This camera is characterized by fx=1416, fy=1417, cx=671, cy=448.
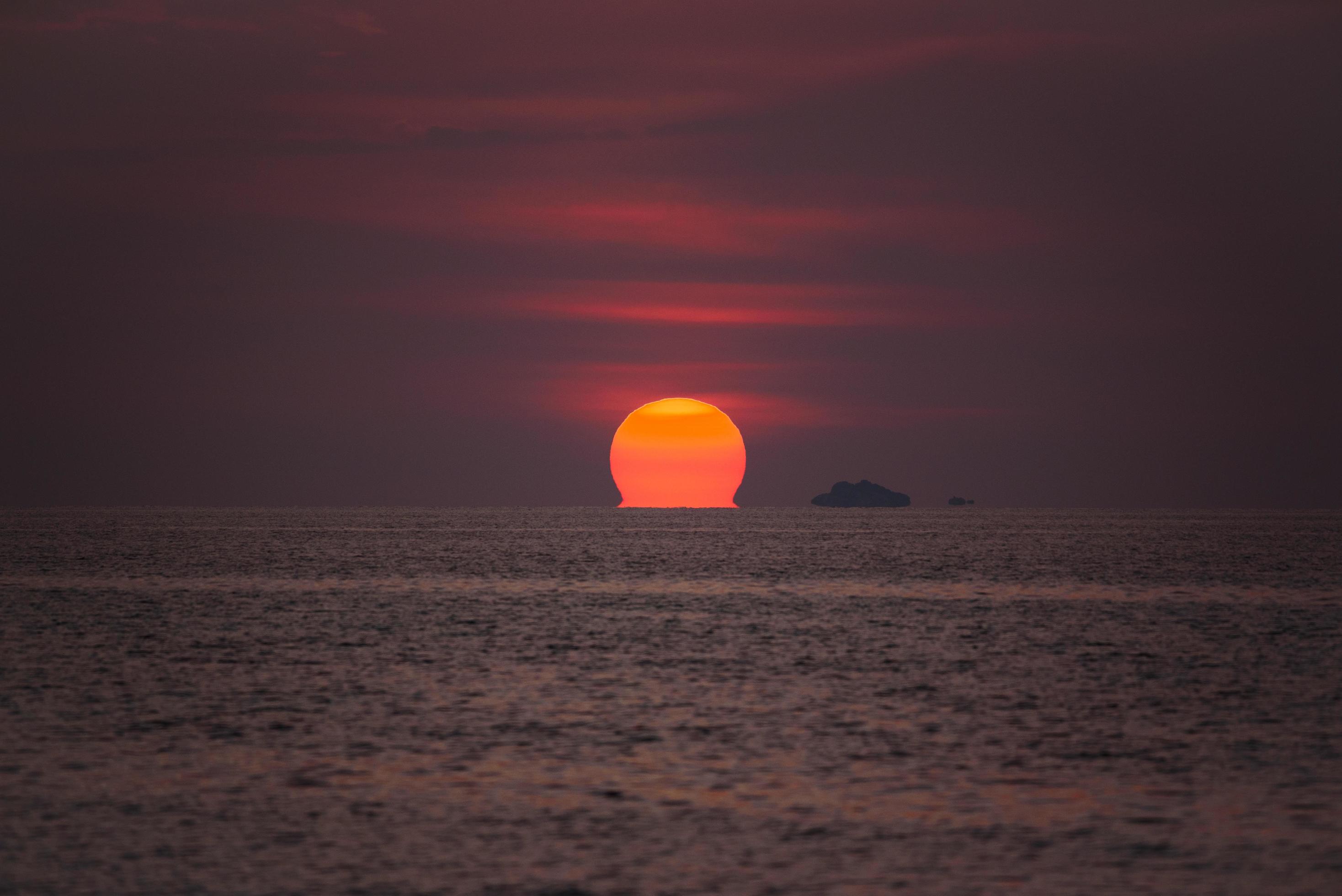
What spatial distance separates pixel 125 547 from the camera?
161 metres

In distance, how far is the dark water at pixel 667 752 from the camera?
16.8 m

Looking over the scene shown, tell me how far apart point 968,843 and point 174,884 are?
954cm

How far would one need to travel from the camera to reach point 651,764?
23594mm

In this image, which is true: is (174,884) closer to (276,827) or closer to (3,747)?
(276,827)

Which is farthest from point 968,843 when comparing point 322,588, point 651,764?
point 322,588

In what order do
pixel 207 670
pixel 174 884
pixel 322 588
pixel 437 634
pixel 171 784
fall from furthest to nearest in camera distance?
pixel 322 588
pixel 437 634
pixel 207 670
pixel 171 784
pixel 174 884

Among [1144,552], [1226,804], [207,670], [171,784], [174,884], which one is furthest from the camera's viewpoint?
[1144,552]

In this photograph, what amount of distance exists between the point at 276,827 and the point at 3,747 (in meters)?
9.04

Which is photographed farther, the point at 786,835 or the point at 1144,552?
the point at 1144,552

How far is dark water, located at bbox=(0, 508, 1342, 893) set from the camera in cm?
1683

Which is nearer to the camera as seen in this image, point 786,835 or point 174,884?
point 174,884

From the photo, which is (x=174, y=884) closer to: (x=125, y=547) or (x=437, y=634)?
(x=437, y=634)

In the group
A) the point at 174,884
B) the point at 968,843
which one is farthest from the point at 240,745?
the point at 968,843

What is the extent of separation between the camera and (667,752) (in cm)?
2494
